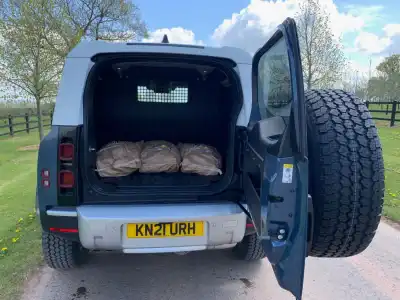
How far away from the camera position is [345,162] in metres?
1.85

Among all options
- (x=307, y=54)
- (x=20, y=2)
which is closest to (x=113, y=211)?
(x=20, y=2)

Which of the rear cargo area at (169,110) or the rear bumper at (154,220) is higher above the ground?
the rear cargo area at (169,110)

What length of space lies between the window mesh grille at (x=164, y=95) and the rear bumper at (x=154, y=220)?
48.4 inches

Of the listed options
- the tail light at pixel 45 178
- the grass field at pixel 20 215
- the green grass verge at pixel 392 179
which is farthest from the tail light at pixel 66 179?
the green grass verge at pixel 392 179

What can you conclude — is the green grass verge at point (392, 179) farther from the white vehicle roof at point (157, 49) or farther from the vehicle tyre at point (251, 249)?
the white vehicle roof at point (157, 49)

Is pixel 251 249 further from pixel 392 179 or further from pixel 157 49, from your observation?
pixel 392 179

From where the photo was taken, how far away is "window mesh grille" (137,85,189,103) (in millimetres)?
3174

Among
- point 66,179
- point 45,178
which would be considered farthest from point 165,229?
point 45,178

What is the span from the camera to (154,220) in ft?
7.22

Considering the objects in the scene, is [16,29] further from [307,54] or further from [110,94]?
[307,54]

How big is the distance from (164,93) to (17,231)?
2.26m

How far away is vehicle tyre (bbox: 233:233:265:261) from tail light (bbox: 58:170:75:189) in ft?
5.06

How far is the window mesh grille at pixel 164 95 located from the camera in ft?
10.4

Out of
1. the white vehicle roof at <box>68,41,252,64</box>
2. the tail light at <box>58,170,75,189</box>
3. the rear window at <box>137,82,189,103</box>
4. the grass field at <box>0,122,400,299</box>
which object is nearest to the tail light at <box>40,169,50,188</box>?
the tail light at <box>58,170,75,189</box>
